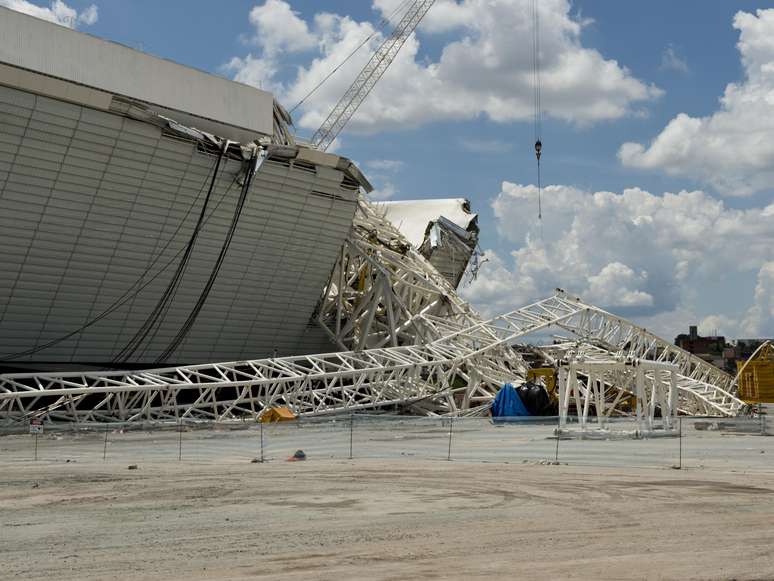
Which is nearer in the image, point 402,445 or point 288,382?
point 402,445

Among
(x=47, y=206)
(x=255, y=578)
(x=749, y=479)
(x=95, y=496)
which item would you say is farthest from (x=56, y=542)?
(x=47, y=206)

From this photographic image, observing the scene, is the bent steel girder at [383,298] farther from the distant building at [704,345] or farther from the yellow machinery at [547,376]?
the distant building at [704,345]

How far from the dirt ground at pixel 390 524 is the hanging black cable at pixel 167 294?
31.5 m

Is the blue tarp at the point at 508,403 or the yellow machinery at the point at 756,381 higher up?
the yellow machinery at the point at 756,381

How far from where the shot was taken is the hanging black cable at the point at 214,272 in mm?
57531

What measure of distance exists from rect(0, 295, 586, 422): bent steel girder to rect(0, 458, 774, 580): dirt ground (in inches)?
792

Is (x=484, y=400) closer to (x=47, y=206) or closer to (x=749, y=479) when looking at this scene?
(x=47, y=206)

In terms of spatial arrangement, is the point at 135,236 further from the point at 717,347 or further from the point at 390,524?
the point at 717,347

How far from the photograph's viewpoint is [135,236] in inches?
2160

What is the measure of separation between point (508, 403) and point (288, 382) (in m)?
12.8

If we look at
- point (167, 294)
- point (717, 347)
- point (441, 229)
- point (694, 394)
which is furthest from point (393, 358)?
point (717, 347)

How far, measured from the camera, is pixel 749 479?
75.9 feet

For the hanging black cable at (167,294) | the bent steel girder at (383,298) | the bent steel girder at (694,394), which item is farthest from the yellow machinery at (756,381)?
the hanging black cable at (167,294)

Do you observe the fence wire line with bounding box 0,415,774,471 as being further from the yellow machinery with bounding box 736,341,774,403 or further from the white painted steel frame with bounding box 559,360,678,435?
the yellow machinery with bounding box 736,341,774,403
